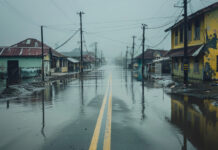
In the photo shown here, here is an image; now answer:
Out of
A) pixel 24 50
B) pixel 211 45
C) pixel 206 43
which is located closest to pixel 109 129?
pixel 206 43

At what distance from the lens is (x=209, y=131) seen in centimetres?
549

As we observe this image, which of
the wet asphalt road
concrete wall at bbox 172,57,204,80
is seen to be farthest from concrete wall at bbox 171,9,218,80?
the wet asphalt road

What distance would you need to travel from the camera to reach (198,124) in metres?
6.16

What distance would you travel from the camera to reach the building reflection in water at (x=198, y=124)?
4.66 metres

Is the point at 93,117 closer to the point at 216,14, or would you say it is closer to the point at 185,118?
the point at 185,118

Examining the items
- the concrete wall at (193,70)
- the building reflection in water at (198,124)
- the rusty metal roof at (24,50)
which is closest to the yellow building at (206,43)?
the concrete wall at (193,70)

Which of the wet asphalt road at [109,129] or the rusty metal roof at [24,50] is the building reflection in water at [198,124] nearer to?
the wet asphalt road at [109,129]

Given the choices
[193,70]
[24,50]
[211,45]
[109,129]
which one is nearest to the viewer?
[109,129]

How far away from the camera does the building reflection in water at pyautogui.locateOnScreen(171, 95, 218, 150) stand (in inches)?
184

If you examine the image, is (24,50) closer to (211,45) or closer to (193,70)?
(193,70)

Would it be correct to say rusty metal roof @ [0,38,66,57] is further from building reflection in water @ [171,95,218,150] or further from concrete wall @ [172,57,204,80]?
building reflection in water @ [171,95,218,150]

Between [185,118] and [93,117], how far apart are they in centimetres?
323

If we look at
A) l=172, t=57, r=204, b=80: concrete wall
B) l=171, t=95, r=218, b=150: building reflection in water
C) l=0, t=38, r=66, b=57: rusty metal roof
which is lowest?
l=171, t=95, r=218, b=150: building reflection in water

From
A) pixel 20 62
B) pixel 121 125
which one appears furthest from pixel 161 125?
pixel 20 62
